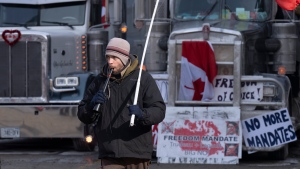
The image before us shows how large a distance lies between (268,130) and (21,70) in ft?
14.3

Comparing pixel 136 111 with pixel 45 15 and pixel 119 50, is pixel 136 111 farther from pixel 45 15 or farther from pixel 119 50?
pixel 45 15

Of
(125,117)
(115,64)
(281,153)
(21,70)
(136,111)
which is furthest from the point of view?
(21,70)

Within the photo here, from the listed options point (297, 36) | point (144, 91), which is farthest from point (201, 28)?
point (144, 91)

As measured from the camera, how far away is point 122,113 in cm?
700

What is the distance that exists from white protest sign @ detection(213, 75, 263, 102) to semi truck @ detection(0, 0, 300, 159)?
4 cm

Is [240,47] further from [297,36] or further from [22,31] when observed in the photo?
[22,31]

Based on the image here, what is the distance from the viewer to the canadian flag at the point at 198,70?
1237 centimetres

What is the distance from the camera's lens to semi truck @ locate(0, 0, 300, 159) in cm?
1245

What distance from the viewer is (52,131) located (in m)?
13.9

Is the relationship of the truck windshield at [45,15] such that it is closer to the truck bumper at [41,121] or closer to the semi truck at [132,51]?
the semi truck at [132,51]

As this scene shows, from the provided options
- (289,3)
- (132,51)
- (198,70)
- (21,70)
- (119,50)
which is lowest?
(21,70)

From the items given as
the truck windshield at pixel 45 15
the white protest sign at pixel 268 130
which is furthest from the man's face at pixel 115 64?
the truck windshield at pixel 45 15

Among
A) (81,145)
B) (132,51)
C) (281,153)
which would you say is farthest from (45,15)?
(281,153)

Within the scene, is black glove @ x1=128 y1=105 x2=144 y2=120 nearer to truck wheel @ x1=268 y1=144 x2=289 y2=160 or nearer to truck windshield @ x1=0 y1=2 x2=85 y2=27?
truck wheel @ x1=268 y1=144 x2=289 y2=160
